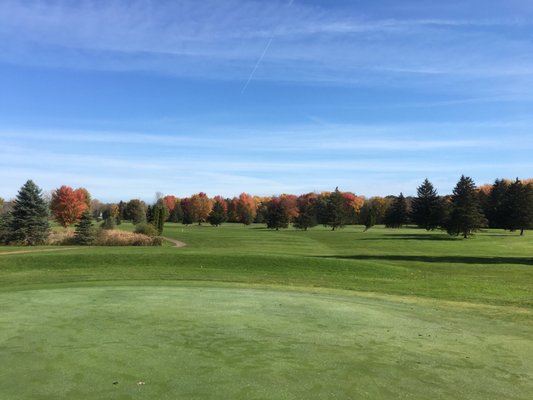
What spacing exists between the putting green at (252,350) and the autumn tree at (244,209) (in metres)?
123

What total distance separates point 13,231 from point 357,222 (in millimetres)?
110978

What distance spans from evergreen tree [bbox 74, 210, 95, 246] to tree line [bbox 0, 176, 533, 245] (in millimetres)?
90

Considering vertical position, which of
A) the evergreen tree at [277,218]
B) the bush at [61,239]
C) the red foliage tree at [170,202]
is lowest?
the bush at [61,239]

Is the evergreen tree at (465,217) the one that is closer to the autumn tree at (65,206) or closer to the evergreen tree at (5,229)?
the evergreen tree at (5,229)

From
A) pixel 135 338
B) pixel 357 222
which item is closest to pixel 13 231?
pixel 135 338

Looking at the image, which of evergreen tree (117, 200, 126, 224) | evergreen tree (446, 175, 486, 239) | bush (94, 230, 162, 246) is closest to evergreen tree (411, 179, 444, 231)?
evergreen tree (446, 175, 486, 239)

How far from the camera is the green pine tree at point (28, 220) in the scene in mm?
44812

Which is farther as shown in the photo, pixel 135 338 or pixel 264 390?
pixel 135 338

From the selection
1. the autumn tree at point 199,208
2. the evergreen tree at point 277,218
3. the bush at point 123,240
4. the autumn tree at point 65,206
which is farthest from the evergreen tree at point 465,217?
the autumn tree at point 199,208

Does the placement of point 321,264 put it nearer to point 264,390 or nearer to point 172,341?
point 172,341

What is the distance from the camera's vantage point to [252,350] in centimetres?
730

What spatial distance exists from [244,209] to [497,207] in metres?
70.3

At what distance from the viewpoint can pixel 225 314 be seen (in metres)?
10.2

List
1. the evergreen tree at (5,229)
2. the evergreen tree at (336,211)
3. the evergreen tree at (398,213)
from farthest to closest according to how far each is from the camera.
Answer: the evergreen tree at (398,213) < the evergreen tree at (336,211) < the evergreen tree at (5,229)
